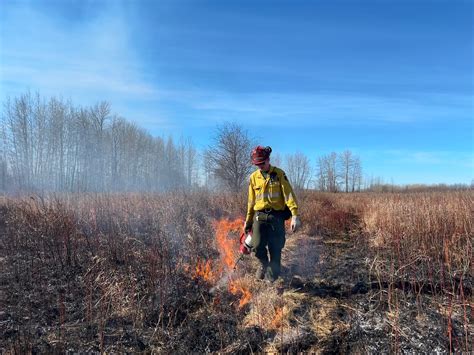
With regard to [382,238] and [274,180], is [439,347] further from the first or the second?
[382,238]

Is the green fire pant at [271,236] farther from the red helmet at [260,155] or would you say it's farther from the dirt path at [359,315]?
the red helmet at [260,155]

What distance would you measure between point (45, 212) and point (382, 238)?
6963mm

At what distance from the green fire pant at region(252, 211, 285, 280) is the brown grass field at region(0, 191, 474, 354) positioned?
276 millimetres

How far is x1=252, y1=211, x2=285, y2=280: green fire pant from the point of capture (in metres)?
4.12

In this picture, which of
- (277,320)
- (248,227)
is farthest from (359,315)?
(248,227)

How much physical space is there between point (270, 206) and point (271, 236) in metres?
0.43

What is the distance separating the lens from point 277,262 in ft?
13.8

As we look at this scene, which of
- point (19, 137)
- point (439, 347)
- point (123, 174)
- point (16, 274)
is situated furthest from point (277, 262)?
point (123, 174)

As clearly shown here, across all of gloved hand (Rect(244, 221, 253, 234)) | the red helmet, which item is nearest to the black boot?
Result: gloved hand (Rect(244, 221, 253, 234))

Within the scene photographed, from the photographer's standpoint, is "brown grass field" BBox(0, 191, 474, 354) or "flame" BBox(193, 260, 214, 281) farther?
"flame" BBox(193, 260, 214, 281)

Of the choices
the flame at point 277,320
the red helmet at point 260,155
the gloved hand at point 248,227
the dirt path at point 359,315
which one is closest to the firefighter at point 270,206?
the red helmet at point 260,155

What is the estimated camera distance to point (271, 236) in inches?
164

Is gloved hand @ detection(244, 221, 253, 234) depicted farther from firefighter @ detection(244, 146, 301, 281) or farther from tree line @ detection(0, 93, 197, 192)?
tree line @ detection(0, 93, 197, 192)

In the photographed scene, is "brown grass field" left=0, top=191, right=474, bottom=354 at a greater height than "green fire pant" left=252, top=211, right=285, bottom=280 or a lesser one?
lesser
